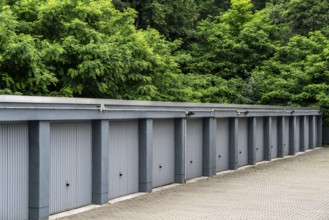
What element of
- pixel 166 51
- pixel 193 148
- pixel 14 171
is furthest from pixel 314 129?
pixel 14 171

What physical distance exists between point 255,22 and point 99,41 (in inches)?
1010

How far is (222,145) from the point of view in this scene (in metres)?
21.9

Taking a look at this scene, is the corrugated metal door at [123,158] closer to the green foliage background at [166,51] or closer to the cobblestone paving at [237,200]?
the cobblestone paving at [237,200]

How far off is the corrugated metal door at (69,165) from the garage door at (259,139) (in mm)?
13642

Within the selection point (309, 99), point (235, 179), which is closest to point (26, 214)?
point (235, 179)

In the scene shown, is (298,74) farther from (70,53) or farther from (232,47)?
(70,53)

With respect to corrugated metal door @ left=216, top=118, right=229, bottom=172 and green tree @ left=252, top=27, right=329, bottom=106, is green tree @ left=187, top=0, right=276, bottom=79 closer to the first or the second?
green tree @ left=252, top=27, right=329, bottom=106

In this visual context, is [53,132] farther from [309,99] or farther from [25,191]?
[309,99]

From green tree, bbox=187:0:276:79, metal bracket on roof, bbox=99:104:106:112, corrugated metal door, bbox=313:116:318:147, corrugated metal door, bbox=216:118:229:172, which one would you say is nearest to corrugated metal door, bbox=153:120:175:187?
metal bracket on roof, bbox=99:104:106:112

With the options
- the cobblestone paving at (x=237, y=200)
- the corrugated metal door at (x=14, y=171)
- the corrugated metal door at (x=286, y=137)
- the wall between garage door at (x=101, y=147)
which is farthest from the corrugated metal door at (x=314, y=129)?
the corrugated metal door at (x=14, y=171)

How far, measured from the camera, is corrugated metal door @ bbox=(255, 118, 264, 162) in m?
25.8

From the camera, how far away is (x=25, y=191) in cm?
1145

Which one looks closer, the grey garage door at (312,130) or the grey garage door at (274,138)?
the grey garage door at (274,138)

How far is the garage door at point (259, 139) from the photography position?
2575 centimetres
